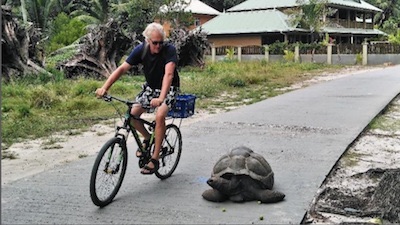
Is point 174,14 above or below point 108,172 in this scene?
above

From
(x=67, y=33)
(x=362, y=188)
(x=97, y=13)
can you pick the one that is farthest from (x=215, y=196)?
(x=97, y=13)

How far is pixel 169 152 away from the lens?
20.0 feet

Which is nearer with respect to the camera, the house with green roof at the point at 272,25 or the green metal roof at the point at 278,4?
the house with green roof at the point at 272,25

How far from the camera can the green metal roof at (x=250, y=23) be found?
3950 cm

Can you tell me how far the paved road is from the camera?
478cm

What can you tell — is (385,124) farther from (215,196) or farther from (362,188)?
(215,196)

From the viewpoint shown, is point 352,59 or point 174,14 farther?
point 174,14

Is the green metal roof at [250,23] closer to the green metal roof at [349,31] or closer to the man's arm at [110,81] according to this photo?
the green metal roof at [349,31]

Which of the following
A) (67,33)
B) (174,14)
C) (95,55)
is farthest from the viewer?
(174,14)

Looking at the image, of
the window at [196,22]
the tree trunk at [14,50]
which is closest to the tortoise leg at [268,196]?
the tree trunk at [14,50]

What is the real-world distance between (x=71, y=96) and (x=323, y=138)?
6856 millimetres

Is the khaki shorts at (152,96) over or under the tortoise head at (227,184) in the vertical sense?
over

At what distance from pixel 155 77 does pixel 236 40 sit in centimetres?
3765

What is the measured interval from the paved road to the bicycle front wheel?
114 millimetres
